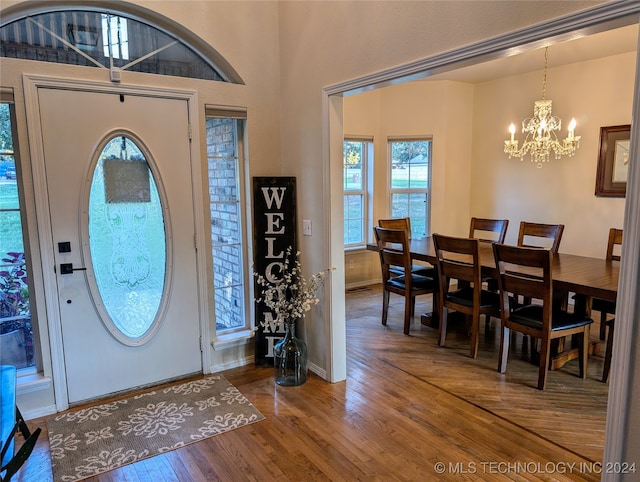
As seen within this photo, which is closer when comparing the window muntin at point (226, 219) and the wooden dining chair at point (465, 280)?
the window muntin at point (226, 219)

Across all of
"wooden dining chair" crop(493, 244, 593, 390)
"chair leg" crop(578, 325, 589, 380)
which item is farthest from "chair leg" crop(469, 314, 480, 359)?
"chair leg" crop(578, 325, 589, 380)

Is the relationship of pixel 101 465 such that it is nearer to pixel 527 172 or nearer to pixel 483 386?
pixel 483 386

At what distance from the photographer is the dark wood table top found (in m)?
2.80

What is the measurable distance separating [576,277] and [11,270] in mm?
3772

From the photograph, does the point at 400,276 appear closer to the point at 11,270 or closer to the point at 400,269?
the point at 400,269

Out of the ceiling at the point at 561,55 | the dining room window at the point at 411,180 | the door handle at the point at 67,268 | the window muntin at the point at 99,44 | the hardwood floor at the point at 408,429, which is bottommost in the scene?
the hardwood floor at the point at 408,429

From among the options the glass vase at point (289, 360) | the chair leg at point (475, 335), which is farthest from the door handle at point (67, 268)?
the chair leg at point (475, 335)

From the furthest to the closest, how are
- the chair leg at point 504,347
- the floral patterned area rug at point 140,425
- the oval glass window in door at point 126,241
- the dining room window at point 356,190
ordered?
the dining room window at point 356,190 < the chair leg at point 504,347 < the oval glass window in door at point 126,241 < the floral patterned area rug at point 140,425

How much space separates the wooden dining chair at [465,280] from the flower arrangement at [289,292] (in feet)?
3.80

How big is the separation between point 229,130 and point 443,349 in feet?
8.49

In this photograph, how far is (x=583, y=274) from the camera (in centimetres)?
315

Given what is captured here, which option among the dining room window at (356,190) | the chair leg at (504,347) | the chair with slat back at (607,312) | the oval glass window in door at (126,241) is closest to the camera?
the oval glass window in door at (126,241)

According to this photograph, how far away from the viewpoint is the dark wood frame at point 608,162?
4.50m

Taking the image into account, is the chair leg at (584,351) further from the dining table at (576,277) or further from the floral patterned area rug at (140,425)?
the floral patterned area rug at (140,425)
